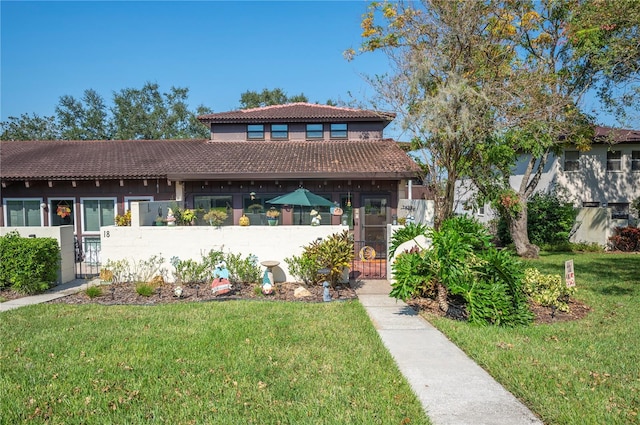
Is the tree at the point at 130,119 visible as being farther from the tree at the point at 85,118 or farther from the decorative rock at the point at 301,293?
the decorative rock at the point at 301,293

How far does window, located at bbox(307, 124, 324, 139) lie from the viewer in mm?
18031

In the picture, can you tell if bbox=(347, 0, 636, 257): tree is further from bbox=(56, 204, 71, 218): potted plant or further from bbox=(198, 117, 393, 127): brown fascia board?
bbox=(56, 204, 71, 218): potted plant

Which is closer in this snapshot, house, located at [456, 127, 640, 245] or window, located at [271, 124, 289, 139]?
window, located at [271, 124, 289, 139]

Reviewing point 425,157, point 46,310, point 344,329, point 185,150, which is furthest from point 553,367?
point 185,150

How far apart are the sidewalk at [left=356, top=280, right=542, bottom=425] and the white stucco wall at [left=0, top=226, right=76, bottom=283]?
7870mm

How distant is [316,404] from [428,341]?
2523 mm

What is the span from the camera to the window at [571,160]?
21.0 m

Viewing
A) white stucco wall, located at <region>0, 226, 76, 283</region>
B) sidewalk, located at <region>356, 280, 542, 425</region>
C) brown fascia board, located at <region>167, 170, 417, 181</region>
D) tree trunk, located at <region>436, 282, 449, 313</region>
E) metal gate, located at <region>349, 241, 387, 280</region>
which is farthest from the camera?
brown fascia board, located at <region>167, 170, 417, 181</region>

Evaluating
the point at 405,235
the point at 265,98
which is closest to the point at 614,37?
the point at 405,235

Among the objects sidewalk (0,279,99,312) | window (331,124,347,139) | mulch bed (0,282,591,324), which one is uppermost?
window (331,124,347,139)

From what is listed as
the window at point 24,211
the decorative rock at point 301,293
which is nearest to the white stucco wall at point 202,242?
the decorative rock at point 301,293

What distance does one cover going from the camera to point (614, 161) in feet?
68.9

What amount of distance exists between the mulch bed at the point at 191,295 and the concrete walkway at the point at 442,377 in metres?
1.69

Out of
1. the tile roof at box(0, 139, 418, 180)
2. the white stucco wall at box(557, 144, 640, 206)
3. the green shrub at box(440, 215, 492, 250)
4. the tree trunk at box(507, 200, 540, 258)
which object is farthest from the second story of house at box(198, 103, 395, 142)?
the white stucco wall at box(557, 144, 640, 206)
